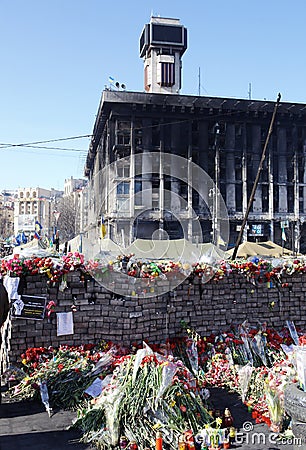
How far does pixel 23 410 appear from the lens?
7.80 m

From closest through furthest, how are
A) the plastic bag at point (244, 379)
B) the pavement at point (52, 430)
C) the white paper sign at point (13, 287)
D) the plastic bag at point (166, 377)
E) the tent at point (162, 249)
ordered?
the pavement at point (52, 430) → the plastic bag at point (166, 377) → the plastic bag at point (244, 379) → the white paper sign at point (13, 287) → the tent at point (162, 249)

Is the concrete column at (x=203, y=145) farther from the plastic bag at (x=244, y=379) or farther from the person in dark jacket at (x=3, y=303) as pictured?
the person in dark jacket at (x=3, y=303)

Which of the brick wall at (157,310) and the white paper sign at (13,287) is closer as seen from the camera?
the white paper sign at (13,287)

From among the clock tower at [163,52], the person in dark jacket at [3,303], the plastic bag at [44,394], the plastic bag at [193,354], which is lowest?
the plastic bag at [44,394]

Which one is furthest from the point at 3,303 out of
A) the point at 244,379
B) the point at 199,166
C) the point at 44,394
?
the point at 199,166

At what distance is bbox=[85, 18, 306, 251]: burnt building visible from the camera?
170 feet

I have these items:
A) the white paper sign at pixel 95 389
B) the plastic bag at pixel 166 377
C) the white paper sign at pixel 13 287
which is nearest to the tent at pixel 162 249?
the white paper sign at pixel 13 287

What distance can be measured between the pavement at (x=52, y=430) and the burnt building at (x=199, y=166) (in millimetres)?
42122

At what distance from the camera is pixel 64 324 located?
924 centimetres

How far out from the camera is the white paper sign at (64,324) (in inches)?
362

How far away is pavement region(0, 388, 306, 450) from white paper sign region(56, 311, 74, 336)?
1477mm

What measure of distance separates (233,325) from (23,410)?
5.08 metres

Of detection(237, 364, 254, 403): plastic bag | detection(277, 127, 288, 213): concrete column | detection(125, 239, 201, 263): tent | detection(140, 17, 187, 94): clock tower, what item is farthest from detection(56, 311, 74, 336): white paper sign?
detection(140, 17, 187, 94): clock tower

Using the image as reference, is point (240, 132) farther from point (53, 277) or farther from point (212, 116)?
point (53, 277)
